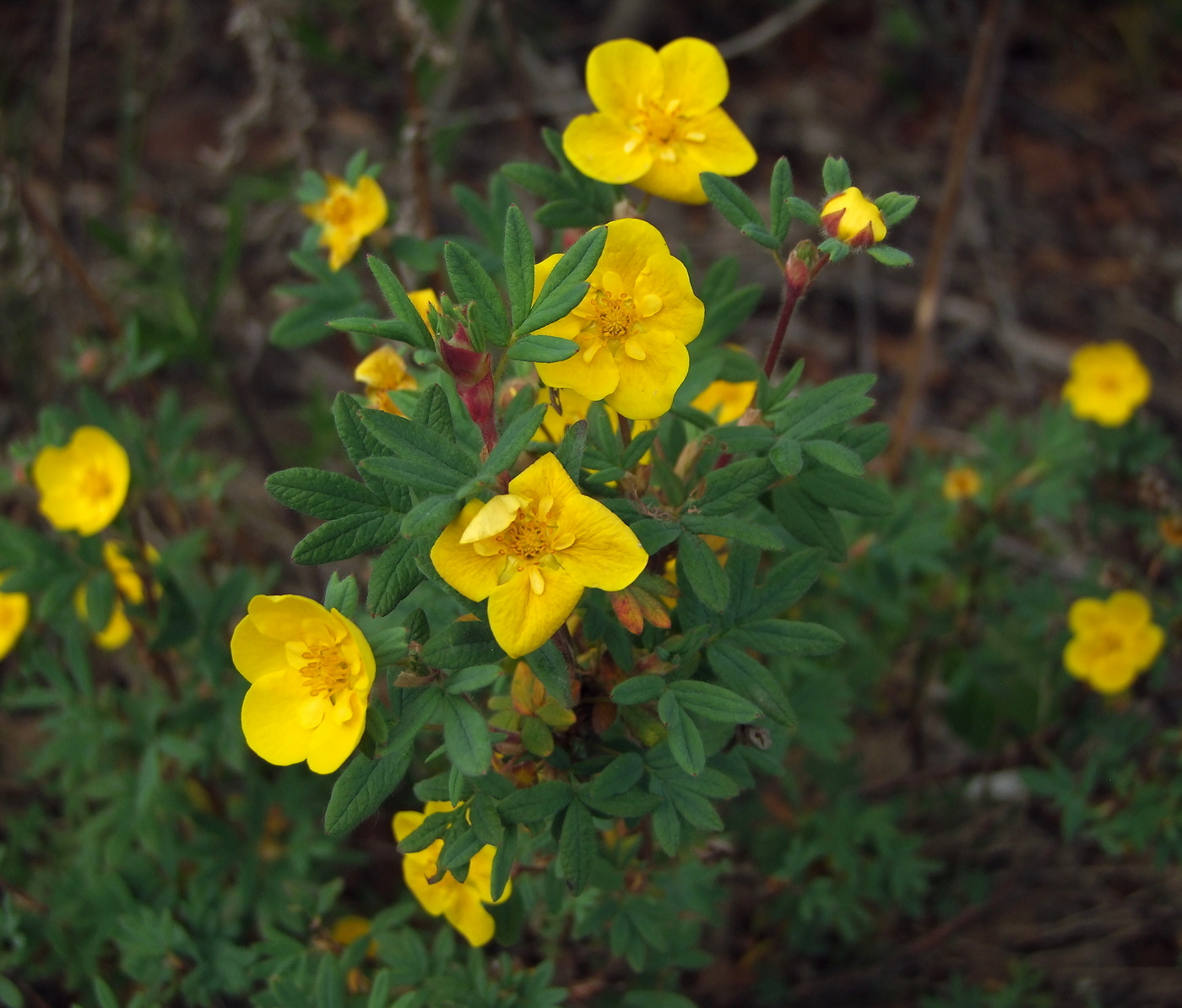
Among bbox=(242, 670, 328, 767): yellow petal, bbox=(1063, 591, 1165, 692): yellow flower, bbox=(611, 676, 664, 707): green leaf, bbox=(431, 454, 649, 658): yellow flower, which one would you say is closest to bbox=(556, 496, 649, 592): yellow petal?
bbox=(431, 454, 649, 658): yellow flower

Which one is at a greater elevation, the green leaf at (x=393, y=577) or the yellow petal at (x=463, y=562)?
the yellow petal at (x=463, y=562)

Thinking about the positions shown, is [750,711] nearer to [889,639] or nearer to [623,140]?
[623,140]

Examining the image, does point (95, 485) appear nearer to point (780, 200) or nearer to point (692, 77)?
point (692, 77)

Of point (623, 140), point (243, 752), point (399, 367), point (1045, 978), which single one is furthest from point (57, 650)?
point (1045, 978)

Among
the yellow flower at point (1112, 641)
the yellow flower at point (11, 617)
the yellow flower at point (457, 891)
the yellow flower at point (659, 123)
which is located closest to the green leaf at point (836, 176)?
the yellow flower at point (659, 123)

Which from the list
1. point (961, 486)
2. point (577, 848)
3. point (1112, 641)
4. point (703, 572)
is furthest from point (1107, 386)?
point (577, 848)

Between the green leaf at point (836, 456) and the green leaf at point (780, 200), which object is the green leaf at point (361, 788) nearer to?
the green leaf at point (836, 456)
